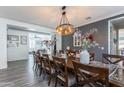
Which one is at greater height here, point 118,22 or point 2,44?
point 118,22

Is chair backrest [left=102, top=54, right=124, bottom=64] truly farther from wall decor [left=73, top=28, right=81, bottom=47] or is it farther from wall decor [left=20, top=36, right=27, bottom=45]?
wall decor [left=20, top=36, right=27, bottom=45]

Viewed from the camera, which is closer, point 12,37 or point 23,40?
point 12,37

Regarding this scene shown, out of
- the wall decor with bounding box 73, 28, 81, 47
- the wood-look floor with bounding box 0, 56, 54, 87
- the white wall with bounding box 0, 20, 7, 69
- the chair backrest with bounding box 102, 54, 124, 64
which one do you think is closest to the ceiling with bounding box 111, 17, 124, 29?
the wall decor with bounding box 73, 28, 81, 47

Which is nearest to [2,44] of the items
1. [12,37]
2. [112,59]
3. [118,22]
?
[12,37]

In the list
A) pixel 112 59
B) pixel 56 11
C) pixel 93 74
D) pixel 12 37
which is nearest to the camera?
pixel 93 74

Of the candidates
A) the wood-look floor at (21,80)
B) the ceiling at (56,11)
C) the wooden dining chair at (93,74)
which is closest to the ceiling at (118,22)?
the ceiling at (56,11)

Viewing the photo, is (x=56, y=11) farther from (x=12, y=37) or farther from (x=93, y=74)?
(x=12, y=37)

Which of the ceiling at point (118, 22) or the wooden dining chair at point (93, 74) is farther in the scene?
the ceiling at point (118, 22)

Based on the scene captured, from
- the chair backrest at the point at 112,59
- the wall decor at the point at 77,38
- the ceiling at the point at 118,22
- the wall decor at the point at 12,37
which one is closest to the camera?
the chair backrest at the point at 112,59

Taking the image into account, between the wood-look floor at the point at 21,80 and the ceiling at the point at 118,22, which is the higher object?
the ceiling at the point at 118,22

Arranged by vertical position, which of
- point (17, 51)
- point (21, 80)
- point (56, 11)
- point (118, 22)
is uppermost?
point (56, 11)

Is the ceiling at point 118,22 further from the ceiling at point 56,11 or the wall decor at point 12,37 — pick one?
the wall decor at point 12,37

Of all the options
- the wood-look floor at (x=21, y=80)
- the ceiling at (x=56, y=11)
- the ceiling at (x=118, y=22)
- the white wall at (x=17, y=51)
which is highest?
the ceiling at (x=56, y=11)

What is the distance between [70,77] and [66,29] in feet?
5.84
